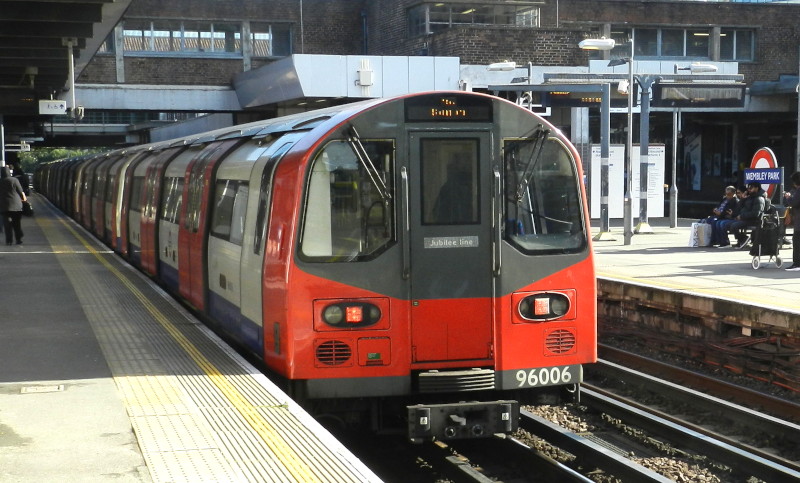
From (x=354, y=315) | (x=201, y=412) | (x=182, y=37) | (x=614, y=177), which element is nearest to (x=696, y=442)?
(x=354, y=315)

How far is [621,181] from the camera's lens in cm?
2780

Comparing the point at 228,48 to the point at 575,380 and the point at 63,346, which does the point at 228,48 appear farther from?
the point at 575,380

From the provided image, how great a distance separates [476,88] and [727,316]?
61.1 feet

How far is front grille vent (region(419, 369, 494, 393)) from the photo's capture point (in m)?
7.30

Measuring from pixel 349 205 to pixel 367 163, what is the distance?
1.02 ft

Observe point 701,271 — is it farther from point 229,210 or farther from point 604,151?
point 229,210

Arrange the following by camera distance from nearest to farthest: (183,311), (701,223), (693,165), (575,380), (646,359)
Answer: (575,380) < (183,311) < (646,359) < (701,223) < (693,165)

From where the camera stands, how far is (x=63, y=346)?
935cm

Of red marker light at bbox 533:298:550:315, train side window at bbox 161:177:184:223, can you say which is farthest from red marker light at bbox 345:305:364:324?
train side window at bbox 161:177:184:223

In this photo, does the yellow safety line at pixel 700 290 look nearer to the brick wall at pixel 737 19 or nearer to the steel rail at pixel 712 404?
the steel rail at pixel 712 404

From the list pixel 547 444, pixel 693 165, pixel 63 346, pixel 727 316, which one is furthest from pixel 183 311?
pixel 693 165

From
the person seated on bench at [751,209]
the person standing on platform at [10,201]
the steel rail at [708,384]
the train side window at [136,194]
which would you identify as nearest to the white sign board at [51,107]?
the person standing on platform at [10,201]

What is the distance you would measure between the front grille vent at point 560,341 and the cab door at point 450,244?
47 centimetres

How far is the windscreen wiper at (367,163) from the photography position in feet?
23.9
